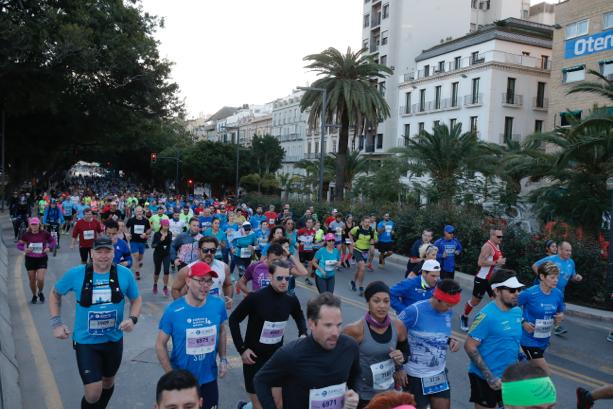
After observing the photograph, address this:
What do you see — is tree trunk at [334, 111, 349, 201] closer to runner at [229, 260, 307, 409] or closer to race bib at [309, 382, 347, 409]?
runner at [229, 260, 307, 409]

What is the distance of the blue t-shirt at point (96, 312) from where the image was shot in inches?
193

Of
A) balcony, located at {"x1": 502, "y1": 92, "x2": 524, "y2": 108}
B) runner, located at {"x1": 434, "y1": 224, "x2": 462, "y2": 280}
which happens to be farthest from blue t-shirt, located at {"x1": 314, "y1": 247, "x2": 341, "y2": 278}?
balcony, located at {"x1": 502, "y1": 92, "x2": 524, "y2": 108}

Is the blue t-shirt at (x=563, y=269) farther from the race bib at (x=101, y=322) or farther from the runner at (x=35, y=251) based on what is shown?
the runner at (x=35, y=251)

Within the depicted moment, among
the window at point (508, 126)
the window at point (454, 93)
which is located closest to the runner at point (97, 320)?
the window at point (508, 126)

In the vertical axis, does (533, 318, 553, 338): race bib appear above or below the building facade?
below

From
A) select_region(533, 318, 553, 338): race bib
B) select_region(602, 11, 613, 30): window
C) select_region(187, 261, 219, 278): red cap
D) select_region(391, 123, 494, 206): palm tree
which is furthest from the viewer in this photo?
select_region(602, 11, 613, 30): window

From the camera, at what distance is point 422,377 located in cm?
467

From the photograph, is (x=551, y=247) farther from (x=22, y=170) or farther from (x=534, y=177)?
(x=22, y=170)

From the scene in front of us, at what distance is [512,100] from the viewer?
1629 inches

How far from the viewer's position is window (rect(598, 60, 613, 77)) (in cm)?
3147

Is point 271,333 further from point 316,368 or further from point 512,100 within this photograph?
point 512,100

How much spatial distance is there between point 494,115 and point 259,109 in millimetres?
67758

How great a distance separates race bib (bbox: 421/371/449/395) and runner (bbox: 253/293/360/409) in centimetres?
135

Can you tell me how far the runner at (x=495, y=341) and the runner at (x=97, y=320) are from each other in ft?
10.2
